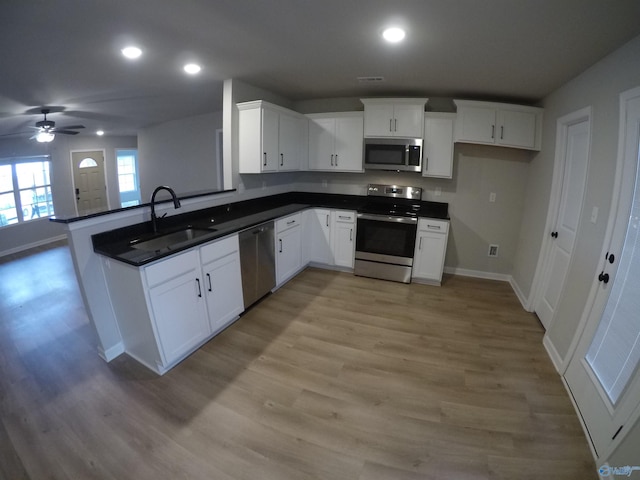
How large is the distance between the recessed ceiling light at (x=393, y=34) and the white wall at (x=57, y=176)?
5739mm

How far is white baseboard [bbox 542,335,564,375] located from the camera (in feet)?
7.27

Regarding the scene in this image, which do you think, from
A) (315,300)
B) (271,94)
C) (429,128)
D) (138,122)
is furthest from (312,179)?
(138,122)

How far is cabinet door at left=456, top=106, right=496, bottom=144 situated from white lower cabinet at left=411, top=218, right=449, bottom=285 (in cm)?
109

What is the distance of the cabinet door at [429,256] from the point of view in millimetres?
3586

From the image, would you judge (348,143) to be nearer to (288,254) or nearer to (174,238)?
(288,254)

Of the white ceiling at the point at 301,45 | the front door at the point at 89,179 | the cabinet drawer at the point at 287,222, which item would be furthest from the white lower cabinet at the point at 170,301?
the front door at the point at 89,179

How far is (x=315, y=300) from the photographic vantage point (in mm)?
3266

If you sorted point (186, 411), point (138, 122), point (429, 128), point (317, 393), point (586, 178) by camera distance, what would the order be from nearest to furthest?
point (186, 411) < point (317, 393) < point (586, 178) < point (429, 128) < point (138, 122)

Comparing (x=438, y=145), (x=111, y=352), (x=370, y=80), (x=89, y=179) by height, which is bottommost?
(x=111, y=352)

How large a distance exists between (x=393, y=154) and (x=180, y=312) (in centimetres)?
310

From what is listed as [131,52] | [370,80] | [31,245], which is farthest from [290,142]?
[31,245]

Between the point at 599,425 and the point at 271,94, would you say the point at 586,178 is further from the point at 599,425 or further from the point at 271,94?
the point at 271,94

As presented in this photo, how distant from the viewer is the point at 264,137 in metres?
3.25

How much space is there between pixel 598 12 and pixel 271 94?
3.27m
